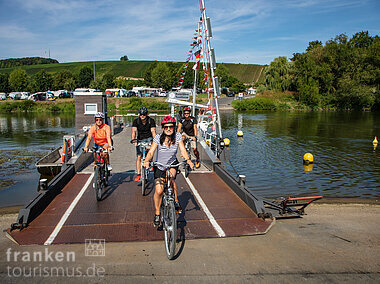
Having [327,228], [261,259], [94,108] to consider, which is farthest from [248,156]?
[261,259]

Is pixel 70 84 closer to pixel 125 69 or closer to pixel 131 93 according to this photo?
pixel 131 93

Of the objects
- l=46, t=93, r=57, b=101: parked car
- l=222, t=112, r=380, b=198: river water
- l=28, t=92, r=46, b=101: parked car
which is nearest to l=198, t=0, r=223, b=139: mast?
l=222, t=112, r=380, b=198: river water

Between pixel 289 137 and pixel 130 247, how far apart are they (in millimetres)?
26455

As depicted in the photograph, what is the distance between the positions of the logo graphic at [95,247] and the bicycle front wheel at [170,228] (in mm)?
1042

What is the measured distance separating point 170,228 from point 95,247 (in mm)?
1374

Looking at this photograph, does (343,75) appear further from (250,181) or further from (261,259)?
(261,259)

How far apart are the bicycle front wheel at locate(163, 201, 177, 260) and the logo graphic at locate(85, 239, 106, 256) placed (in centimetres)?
104

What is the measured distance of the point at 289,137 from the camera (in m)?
30.0

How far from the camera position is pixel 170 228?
5.13m

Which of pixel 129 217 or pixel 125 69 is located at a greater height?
pixel 125 69

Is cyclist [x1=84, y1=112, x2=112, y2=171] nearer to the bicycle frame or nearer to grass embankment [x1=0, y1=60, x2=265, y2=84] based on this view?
the bicycle frame

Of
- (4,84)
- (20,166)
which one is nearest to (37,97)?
(4,84)

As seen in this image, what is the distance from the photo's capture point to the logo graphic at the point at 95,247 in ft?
17.5

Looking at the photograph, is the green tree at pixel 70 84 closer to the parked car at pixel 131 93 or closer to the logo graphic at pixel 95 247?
the parked car at pixel 131 93
